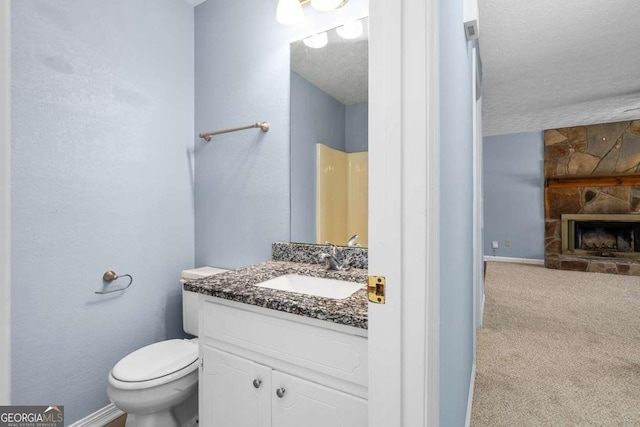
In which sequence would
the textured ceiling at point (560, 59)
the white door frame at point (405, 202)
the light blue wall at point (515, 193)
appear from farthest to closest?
1. the light blue wall at point (515, 193)
2. the textured ceiling at point (560, 59)
3. the white door frame at point (405, 202)

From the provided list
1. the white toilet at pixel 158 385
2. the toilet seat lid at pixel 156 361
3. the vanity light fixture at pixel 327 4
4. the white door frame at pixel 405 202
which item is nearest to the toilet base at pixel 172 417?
the white toilet at pixel 158 385

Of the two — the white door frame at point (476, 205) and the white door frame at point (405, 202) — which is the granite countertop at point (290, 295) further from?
the white door frame at point (476, 205)

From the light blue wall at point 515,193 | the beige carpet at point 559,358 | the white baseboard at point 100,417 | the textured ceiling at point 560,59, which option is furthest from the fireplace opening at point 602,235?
the white baseboard at point 100,417

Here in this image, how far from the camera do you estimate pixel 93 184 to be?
1669 millimetres

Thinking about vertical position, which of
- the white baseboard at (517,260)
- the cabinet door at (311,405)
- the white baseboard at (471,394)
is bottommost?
the white baseboard at (471,394)

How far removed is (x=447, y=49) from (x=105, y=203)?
180 cm

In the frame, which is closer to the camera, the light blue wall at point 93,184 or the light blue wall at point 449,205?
the light blue wall at point 449,205

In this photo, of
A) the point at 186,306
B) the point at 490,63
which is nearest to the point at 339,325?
the point at 186,306

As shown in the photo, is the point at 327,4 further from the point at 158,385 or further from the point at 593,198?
the point at 593,198

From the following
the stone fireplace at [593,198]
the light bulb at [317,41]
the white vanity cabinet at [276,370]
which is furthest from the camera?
the stone fireplace at [593,198]

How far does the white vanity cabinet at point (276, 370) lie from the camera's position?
956 millimetres

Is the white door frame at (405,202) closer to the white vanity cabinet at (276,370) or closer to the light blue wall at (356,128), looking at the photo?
the white vanity cabinet at (276,370)

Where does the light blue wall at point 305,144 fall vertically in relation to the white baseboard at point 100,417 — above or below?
above

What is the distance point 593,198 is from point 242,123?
586 centimetres
